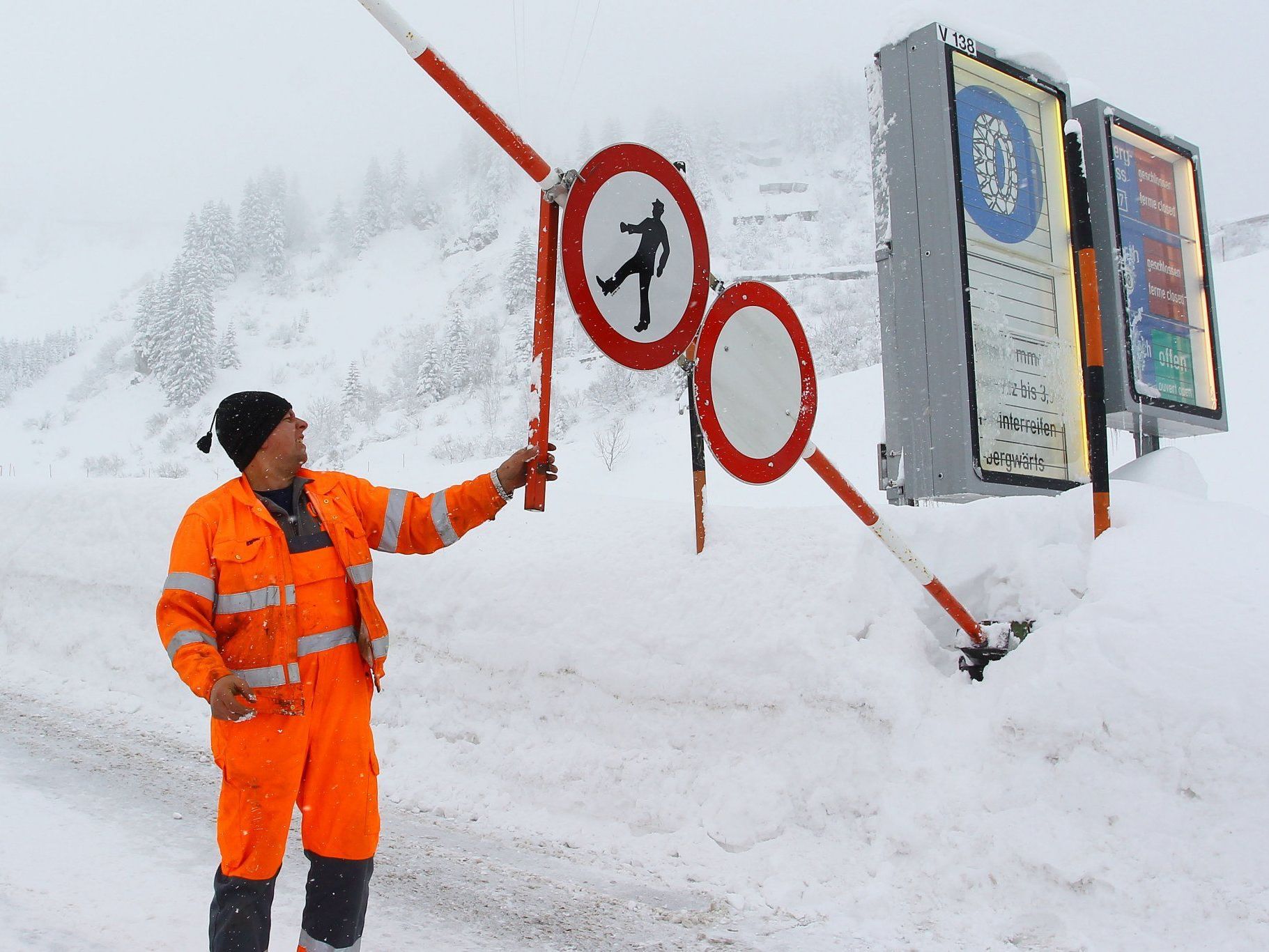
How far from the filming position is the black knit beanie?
2.67 metres

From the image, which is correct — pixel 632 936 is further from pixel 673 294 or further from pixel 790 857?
pixel 673 294

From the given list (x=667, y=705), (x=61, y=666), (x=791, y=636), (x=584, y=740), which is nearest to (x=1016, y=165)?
(x=791, y=636)

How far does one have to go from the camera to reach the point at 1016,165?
5.27m

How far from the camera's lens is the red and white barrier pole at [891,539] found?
3.63 meters

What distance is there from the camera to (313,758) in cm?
247

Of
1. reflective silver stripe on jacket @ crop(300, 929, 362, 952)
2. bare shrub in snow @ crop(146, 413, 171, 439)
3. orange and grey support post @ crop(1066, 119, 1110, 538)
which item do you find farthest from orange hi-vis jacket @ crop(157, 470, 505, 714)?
bare shrub in snow @ crop(146, 413, 171, 439)

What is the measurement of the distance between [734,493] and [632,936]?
491 inches

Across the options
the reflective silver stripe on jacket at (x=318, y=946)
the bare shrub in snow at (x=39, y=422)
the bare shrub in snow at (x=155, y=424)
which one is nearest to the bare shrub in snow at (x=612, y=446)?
the reflective silver stripe on jacket at (x=318, y=946)

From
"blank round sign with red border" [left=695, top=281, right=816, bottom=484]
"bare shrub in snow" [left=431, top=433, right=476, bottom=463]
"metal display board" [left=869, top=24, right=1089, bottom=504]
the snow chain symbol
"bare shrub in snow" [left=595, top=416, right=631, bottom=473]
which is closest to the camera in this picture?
"blank round sign with red border" [left=695, top=281, right=816, bottom=484]

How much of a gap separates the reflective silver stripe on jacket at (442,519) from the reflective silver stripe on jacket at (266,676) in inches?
23.4

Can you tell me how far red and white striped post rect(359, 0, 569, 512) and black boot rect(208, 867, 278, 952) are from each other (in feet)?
4.04

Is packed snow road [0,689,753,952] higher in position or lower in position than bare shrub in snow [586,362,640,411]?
lower

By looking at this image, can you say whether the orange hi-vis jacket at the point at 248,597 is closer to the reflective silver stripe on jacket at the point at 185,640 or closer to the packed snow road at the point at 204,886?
the reflective silver stripe on jacket at the point at 185,640

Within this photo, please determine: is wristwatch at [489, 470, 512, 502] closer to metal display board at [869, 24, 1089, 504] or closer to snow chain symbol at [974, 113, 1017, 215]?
metal display board at [869, 24, 1089, 504]
